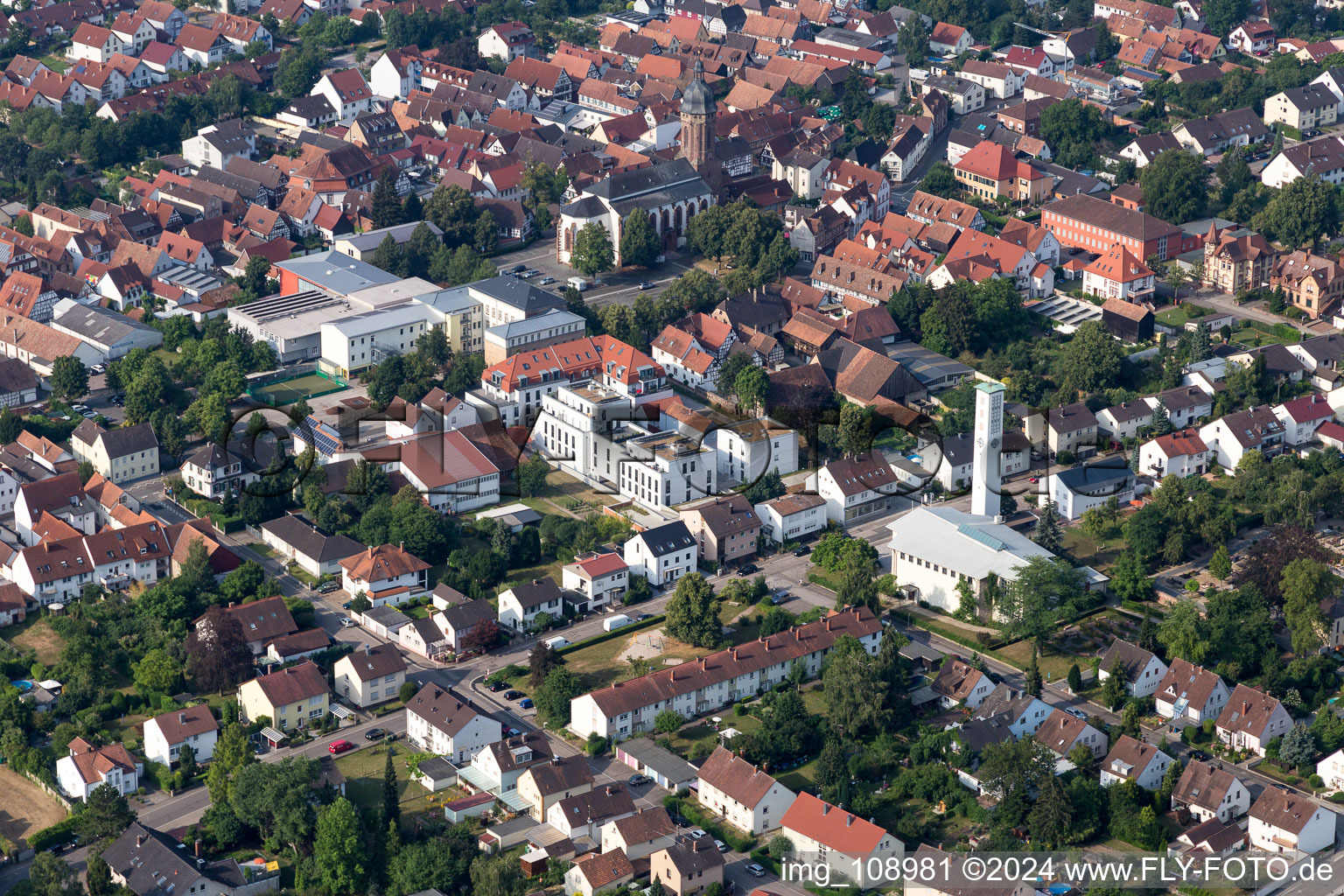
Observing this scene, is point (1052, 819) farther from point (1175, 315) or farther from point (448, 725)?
point (1175, 315)

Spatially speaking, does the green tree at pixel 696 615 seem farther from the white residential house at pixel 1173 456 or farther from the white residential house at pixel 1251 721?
the white residential house at pixel 1173 456

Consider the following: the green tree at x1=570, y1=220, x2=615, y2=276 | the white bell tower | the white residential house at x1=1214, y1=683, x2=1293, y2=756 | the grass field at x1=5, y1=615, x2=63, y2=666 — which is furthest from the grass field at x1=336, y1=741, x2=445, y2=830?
the green tree at x1=570, y1=220, x2=615, y2=276

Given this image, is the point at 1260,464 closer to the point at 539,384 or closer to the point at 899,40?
the point at 539,384

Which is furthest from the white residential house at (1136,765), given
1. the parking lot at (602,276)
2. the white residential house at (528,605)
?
the parking lot at (602,276)

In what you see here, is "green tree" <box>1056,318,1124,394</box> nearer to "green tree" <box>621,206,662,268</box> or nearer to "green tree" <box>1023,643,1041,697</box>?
"green tree" <box>1023,643,1041,697</box>

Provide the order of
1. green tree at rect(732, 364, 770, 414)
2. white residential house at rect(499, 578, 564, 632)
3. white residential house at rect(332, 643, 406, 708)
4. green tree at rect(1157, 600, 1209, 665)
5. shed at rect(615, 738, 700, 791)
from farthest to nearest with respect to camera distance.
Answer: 1. green tree at rect(732, 364, 770, 414)
2. white residential house at rect(499, 578, 564, 632)
3. green tree at rect(1157, 600, 1209, 665)
4. white residential house at rect(332, 643, 406, 708)
5. shed at rect(615, 738, 700, 791)

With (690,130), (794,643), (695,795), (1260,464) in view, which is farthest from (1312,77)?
(695,795)
